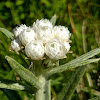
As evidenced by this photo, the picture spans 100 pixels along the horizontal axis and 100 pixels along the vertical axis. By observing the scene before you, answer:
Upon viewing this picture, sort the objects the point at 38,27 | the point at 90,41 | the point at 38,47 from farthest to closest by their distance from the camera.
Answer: the point at 90,41 → the point at 38,27 → the point at 38,47

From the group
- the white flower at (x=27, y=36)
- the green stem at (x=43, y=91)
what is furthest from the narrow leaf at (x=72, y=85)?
the white flower at (x=27, y=36)

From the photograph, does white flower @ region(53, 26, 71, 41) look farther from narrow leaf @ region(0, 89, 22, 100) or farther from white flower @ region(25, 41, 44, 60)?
narrow leaf @ region(0, 89, 22, 100)

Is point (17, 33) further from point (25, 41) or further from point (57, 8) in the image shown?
point (57, 8)

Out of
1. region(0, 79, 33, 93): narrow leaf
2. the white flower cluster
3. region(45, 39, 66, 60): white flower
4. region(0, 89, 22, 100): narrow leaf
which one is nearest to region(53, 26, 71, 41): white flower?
the white flower cluster

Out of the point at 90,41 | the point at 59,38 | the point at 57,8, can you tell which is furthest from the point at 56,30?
the point at 57,8

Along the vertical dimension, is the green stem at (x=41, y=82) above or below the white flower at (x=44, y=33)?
below

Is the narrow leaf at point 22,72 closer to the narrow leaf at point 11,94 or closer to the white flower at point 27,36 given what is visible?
the white flower at point 27,36

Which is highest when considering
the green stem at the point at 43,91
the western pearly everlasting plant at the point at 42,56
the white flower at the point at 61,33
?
the white flower at the point at 61,33
